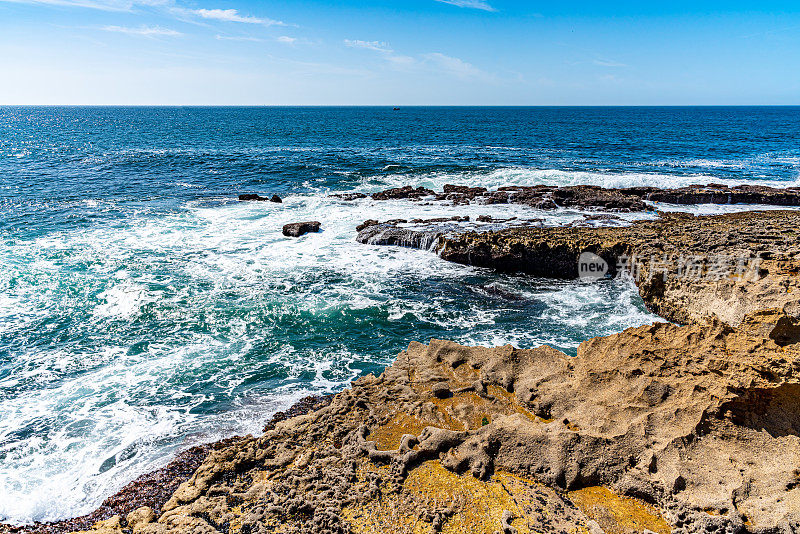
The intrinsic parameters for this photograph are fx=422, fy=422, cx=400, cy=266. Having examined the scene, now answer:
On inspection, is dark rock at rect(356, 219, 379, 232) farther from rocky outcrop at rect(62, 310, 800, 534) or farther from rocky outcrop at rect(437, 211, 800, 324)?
rocky outcrop at rect(62, 310, 800, 534)

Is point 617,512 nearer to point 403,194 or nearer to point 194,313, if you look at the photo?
point 194,313

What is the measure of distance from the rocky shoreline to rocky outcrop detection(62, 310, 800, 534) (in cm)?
3

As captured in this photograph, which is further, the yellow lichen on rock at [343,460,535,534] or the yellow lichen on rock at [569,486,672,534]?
the yellow lichen on rock at [343,460,535,534]

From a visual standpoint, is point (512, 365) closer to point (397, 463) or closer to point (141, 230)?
point (397, 463)

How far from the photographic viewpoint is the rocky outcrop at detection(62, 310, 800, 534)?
6520 millimetres

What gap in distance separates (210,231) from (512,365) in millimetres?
22764

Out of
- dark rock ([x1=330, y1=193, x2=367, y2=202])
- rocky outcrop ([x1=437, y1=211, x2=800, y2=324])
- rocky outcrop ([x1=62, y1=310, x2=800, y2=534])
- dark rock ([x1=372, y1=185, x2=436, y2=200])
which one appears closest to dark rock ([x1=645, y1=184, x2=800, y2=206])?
rocky outcrop ([x1=437, y1=211, x2=800, y2=324])

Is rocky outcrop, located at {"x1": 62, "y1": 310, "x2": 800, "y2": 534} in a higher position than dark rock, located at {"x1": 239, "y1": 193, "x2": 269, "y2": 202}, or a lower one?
lower

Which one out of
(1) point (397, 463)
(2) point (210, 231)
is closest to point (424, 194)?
(2) point (210, 231)

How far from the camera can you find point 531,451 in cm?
756

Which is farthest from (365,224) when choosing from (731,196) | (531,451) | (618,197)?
(731,196)

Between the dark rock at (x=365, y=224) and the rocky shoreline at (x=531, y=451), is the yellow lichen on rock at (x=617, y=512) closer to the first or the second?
the rocky shoreline at (x=531, y=451)

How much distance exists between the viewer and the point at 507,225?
80.8ft

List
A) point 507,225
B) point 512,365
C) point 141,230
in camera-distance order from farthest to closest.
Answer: point 141,230 < point 507,225 < point 512,365
